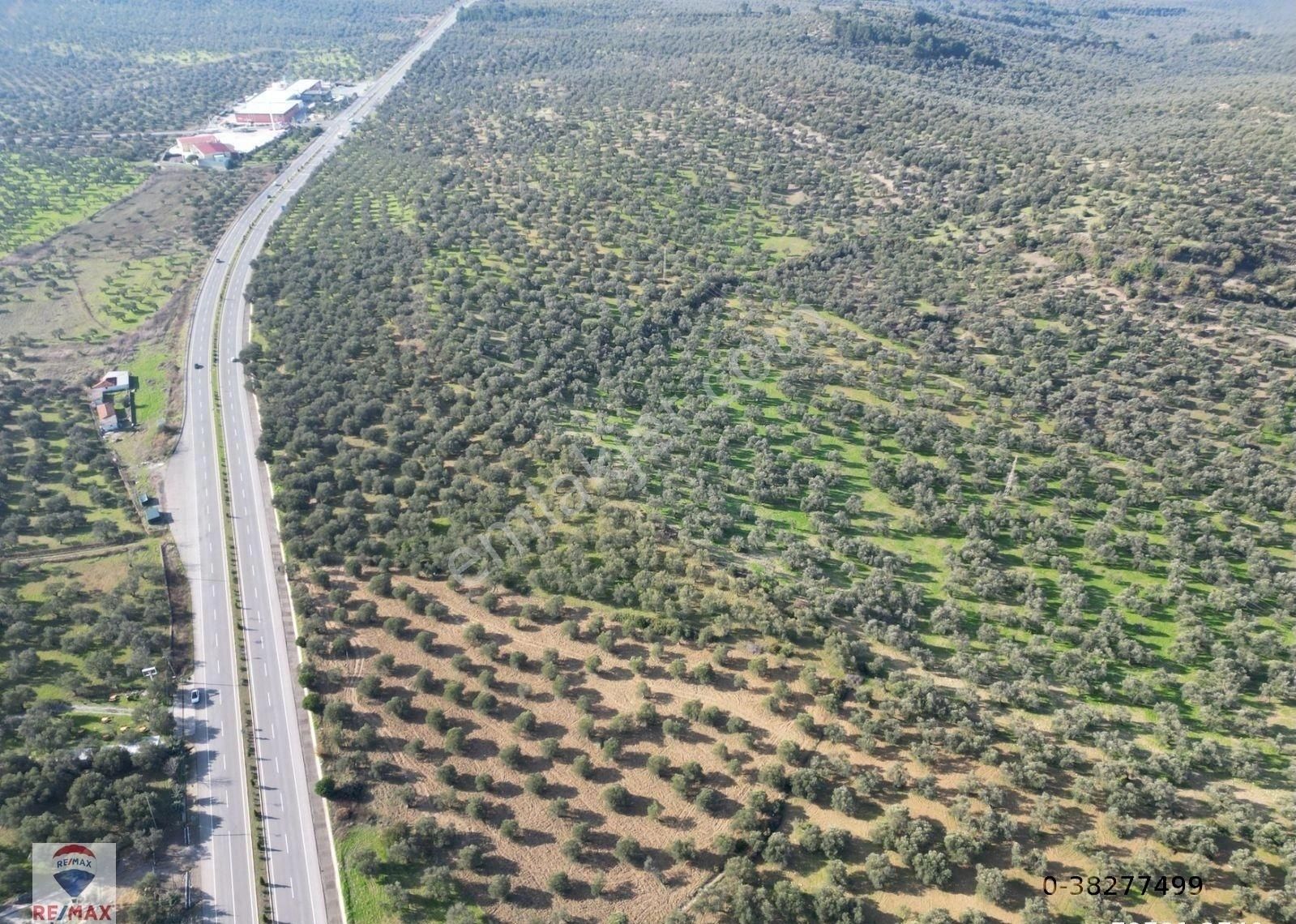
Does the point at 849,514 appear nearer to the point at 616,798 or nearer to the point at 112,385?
the point at 616,798

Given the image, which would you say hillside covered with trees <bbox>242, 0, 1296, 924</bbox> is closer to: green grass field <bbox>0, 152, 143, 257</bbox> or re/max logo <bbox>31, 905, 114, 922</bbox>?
re/max logo <bbox>31, 905, 114, 922</bbox>

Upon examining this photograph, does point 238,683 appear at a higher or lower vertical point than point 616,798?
higher

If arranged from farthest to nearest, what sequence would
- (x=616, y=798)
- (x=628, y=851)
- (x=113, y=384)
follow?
(x=113, y=384) < (x=616, y=798) < (x=628, y=851)

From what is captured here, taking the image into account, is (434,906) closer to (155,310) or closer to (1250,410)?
(1250,410)

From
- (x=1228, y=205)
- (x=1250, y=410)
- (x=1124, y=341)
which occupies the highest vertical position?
(x=1228, y=205)

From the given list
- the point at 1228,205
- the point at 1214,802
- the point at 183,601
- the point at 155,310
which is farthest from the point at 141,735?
the point at 1228,205

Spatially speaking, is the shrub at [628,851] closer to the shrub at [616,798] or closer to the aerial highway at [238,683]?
the shrub at [616,798]

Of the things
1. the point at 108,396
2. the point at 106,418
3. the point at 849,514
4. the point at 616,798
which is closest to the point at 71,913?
the point at 616,798
